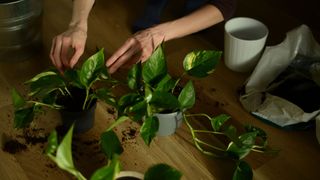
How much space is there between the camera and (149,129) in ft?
2.95

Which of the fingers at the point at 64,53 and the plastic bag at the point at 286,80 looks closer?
the fingers at the point at 64,53

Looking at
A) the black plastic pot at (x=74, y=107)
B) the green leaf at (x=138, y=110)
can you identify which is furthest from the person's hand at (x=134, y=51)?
the green leaf at (x=138, y=110)

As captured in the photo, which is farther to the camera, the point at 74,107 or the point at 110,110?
the point at 110,110

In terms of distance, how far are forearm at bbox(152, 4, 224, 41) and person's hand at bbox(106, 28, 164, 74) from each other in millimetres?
38

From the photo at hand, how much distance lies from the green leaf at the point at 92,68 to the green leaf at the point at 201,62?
0.67 feet

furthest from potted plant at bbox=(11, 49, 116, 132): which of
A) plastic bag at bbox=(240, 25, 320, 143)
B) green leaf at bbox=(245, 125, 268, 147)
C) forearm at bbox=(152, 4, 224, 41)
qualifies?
plastic bag at bbox=(240, 25, 320, 143)

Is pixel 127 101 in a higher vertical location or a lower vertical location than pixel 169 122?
higher

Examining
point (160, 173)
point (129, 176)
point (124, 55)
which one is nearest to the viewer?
point (160, 173)

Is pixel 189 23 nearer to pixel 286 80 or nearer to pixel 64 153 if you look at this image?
pixel 286 80

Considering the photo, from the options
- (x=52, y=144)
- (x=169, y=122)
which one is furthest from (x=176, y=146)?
(x=52, y=144)

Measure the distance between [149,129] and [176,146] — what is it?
0.26 metres

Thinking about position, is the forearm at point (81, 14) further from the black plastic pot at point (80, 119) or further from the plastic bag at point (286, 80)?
the plastic bag at point (286, 80)

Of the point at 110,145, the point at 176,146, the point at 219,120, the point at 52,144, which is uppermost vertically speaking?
the point at 52,144

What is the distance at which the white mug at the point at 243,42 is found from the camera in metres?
1.31
